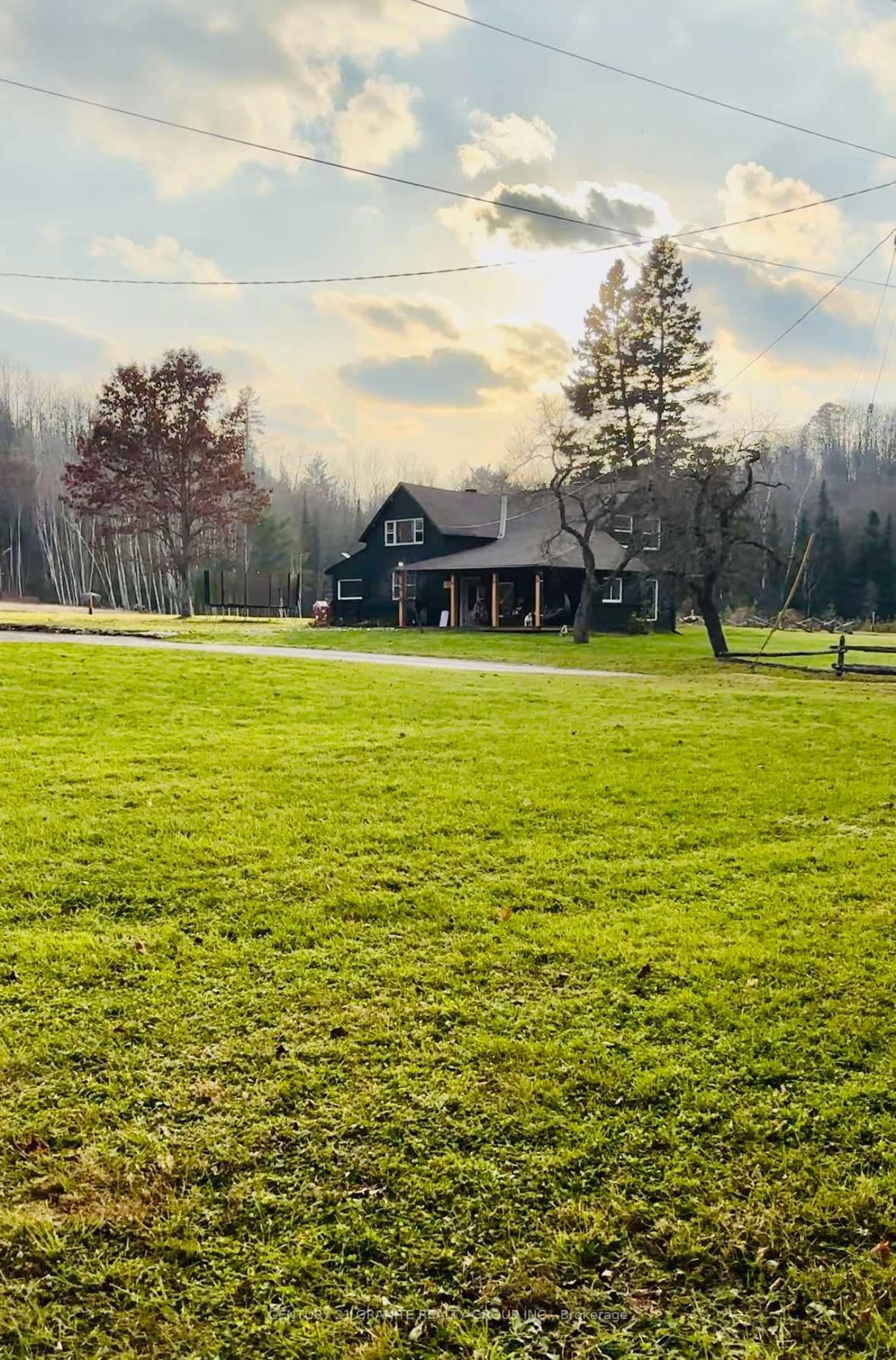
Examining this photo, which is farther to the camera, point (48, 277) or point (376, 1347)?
point (48, 277)

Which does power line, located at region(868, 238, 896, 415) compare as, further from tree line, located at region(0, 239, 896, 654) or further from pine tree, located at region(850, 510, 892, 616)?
pine tree, located at region(850, 510, 892, 616)

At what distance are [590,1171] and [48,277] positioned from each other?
52.5 ft

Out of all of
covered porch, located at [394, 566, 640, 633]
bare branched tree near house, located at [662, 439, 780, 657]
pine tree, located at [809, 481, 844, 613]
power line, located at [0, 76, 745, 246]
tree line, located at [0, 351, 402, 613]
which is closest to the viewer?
power line, located at [0, 76, 745, 246]

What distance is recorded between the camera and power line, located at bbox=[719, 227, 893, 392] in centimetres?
1207

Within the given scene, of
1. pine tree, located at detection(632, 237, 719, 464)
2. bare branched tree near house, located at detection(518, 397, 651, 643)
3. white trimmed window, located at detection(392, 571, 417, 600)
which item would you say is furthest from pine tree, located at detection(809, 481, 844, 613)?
white trimmed window, located at detection(392, 571, 417, 600)

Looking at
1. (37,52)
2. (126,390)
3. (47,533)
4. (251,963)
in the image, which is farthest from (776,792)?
(47,533)

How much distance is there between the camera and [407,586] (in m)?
35.6

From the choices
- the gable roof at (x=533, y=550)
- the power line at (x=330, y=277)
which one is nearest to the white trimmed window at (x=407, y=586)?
the gable roof at (x=533, y=550)

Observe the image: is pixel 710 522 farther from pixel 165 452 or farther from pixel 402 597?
pixel 165 452

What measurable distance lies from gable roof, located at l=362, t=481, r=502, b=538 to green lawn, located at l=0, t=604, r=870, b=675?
20.5 feet

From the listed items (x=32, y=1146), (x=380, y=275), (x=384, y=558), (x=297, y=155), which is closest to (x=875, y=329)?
(x=380, y=275)

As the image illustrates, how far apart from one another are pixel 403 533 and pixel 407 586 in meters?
2.77

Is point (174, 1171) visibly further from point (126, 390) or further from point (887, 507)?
point (887, 507)

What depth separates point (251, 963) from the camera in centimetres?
364
